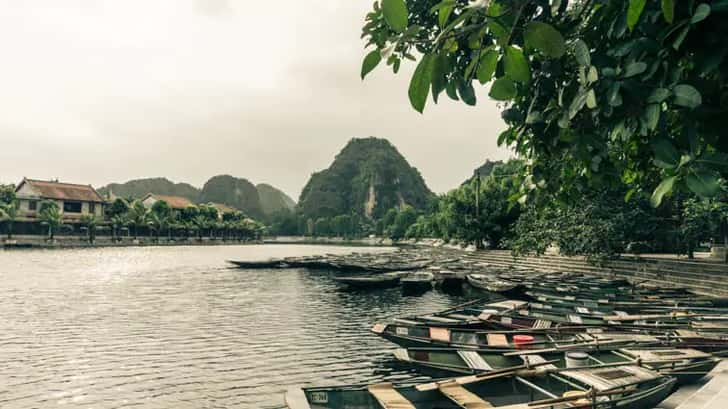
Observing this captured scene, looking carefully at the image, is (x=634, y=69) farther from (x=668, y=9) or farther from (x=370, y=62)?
(x=370, y=62)

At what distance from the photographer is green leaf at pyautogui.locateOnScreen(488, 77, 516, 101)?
7.34 ft

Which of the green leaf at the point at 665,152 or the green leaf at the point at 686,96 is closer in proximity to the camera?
the green leaf at the point at 686,96

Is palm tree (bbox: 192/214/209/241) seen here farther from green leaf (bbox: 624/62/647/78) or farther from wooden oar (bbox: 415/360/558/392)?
green leaf (bbox: 624/62/647/78)

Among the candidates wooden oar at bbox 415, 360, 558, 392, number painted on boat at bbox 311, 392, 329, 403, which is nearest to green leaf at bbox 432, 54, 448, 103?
number painted on boat at bbox 311, 392, 329, 403

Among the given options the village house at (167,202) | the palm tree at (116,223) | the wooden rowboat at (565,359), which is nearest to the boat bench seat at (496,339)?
the wooden rowboat at (565,359)

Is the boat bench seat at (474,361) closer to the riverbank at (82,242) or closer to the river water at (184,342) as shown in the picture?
the river water at (184,342)

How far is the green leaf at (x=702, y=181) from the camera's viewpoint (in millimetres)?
2285

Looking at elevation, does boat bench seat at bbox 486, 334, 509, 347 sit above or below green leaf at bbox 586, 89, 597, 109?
below

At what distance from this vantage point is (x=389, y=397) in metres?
6.62

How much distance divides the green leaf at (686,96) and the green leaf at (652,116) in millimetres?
100

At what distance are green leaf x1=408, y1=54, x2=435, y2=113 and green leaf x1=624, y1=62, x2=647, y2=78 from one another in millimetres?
1473

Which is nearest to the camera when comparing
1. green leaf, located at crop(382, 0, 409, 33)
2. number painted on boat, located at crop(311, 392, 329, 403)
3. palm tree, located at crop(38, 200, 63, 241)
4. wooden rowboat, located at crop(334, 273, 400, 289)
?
green leaf, located at crop(382, 0, 409, 33)

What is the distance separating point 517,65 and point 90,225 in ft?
295

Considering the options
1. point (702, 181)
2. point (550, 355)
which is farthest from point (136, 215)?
point (702, 181)
